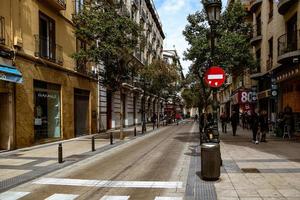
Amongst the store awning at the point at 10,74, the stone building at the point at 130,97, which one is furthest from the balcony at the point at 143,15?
the store awning at the point at 10,74

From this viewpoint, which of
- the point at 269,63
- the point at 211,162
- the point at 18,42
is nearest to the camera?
the point at 211,162

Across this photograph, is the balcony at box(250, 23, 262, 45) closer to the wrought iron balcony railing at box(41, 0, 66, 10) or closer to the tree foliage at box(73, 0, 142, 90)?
the tree foliage at box(73, 0, 142, 90)

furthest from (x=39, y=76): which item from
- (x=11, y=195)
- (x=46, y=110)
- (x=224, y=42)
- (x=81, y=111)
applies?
(x=11, y=195)

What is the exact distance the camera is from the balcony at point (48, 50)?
19750 mm

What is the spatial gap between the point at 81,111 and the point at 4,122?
9.87 m

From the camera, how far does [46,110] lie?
21.1m

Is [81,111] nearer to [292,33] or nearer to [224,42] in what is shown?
[224,42]

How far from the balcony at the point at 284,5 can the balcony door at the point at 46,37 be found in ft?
42.2

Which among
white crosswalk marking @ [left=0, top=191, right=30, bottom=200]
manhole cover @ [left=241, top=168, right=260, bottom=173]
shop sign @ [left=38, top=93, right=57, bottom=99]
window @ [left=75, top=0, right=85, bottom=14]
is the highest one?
window @ [left=75, top=0, right=85, bottom=14]

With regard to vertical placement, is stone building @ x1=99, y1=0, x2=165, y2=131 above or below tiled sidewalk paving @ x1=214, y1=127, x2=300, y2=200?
above

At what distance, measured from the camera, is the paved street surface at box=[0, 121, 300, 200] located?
833 centimetres

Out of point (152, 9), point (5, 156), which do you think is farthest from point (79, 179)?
point (152, 9)

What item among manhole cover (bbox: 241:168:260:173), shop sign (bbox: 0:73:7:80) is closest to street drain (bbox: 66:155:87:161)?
shop sign (bbox: 0:73:7:80)

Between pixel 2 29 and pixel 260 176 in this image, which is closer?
pixel 260 176
